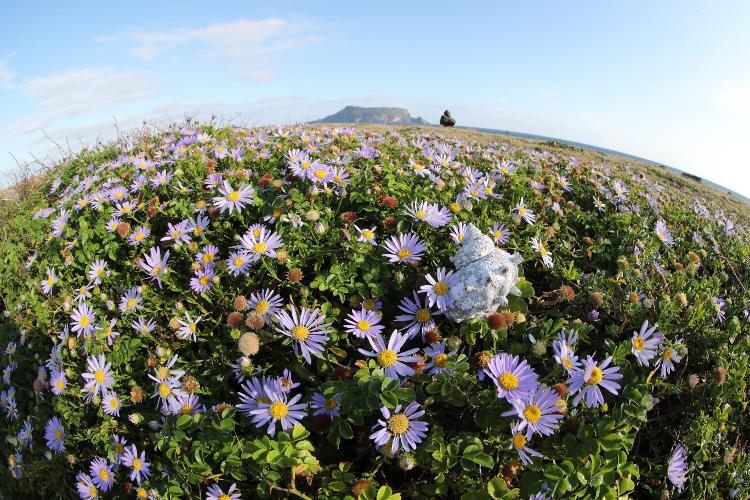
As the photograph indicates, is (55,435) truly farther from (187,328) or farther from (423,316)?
(423,316)

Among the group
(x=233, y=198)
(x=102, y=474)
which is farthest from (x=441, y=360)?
(x=102, y=474)

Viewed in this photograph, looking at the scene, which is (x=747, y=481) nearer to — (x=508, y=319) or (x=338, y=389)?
(x=508, y=319)

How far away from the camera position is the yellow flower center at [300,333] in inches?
70.9

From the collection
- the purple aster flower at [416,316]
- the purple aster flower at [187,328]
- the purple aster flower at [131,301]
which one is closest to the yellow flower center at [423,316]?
the purple aster flower at [416,316]

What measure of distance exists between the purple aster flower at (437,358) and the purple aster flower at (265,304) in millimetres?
702

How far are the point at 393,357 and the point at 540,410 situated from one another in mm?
550

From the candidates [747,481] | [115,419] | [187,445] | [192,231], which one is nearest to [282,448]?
[187,445]

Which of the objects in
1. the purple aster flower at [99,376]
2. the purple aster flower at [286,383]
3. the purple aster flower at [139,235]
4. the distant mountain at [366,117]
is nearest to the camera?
the purple aster flower at [286,383]

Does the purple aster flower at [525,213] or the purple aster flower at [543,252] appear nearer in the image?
the purple aster flower at [543,252]

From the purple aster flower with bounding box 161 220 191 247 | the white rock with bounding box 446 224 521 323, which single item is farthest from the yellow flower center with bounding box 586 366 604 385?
the purple aster flower with bounding box 161 220 191 247

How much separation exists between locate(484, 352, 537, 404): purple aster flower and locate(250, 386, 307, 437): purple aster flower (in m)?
0.71

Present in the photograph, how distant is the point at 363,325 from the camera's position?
73.0 inches

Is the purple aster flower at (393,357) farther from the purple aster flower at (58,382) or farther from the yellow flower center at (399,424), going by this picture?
the purple aster flower at (58,382)

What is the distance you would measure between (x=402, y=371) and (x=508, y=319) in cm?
49
